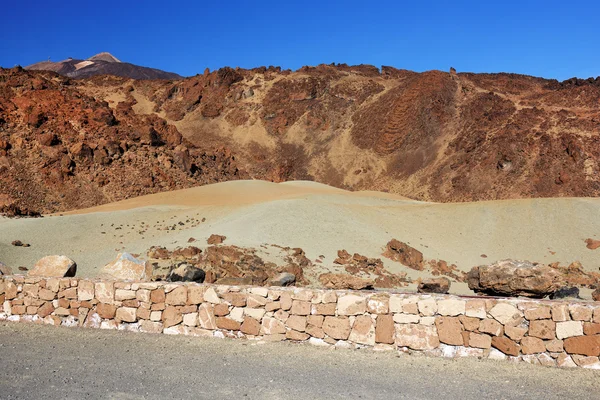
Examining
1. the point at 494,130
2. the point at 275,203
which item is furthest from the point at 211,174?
the point at 494,130

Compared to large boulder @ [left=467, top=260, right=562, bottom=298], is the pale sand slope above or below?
below

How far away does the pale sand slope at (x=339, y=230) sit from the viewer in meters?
19.1

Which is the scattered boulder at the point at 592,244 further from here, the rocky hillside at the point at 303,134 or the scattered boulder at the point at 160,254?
the scattered boulder at the point at 160,254

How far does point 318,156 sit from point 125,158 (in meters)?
20.6

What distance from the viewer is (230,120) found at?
59.4 m

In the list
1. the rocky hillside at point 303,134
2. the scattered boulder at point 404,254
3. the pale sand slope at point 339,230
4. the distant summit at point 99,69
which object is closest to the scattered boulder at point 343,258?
the pale sand slope at point 339,230

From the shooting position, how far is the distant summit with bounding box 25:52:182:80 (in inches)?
5005

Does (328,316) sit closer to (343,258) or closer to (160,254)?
(160,254)

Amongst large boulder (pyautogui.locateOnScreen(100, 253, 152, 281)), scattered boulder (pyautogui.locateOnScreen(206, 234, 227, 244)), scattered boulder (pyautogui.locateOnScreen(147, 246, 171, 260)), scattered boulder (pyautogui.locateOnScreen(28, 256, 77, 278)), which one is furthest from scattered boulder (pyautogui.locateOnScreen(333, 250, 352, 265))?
scattered boulder (pyautogui.locateOnScreen(28, 256, 77, 278))

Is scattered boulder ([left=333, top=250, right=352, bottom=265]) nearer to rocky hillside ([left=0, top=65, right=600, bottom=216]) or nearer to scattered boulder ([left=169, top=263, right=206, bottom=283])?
scattered boulder ([left=169, top=263, right=206, bottom=283])

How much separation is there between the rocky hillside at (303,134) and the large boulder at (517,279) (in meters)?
24.6

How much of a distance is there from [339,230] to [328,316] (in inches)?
538

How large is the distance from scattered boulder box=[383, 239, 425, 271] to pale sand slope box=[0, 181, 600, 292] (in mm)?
435

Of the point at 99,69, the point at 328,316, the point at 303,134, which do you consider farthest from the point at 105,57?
the point at 328,316
